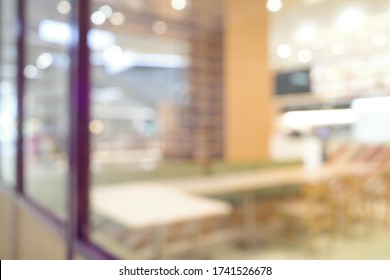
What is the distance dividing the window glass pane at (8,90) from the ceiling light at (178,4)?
6.32ft

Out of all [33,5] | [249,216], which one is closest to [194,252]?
[249,216]

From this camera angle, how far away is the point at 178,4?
428 centimetres

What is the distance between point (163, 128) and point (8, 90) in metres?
2.32

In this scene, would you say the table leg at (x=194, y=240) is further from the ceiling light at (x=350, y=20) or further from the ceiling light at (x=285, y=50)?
the ceiling light at (x=350, y=20)

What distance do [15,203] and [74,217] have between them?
1.29 m

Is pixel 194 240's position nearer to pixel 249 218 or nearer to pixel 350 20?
pixel 249 218

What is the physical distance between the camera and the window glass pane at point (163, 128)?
246 centimetres

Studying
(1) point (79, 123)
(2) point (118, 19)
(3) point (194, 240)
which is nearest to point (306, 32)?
(1) point (79, 123)

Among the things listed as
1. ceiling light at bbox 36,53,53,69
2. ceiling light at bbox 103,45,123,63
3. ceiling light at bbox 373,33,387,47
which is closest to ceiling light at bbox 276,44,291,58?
ceiling light at bbox 373,33,387,47

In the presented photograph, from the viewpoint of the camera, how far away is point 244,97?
4.65 metres

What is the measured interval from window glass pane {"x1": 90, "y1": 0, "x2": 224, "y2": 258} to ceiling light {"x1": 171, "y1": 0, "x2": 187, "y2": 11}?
0.04 feet

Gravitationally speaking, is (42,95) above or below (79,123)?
above

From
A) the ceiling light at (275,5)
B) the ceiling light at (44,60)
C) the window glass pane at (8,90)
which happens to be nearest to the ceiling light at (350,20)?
the ceiling light at (275,5)
